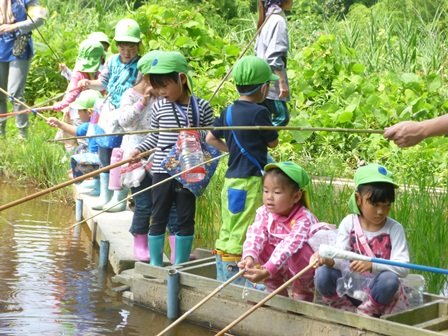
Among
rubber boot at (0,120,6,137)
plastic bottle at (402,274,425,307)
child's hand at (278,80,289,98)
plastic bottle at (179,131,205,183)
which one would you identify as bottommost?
plastic bottle at (402,274,425,307)

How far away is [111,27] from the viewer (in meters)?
15.3

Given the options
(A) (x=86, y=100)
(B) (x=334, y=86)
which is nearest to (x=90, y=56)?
(A) (x=86, y=100)

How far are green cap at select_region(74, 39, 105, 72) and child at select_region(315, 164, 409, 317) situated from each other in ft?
15.7

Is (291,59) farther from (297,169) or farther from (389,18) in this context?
(297,169)

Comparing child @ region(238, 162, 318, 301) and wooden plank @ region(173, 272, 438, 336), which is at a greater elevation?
child @ region(238, 162, 318, 301)

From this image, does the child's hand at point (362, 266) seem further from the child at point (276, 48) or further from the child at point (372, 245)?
the child at point (276, 48)

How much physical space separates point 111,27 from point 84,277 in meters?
8.05

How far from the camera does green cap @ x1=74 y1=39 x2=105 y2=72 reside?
33.3 feet

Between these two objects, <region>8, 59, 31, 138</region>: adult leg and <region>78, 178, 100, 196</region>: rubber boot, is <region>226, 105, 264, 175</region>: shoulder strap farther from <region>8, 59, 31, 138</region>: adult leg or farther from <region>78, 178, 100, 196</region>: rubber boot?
<region>8, 59, 31, 138</region>: adult leg

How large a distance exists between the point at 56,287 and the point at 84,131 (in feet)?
8.70

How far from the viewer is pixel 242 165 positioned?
6543mm

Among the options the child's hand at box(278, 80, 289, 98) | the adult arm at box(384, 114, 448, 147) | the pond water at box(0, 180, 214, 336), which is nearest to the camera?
the adult arm at box(384, 114, 448, 147)

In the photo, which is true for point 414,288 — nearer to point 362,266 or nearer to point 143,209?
point 362,266

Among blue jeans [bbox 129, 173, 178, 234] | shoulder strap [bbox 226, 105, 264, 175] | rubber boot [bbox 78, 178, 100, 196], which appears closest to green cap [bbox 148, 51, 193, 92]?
shoulder strap [bbox 226, 105, 264, 175]
